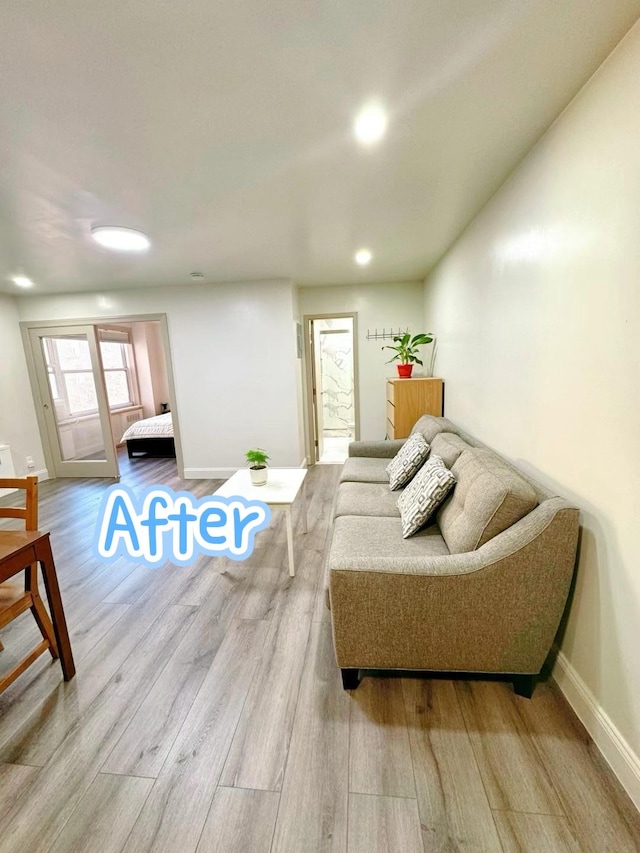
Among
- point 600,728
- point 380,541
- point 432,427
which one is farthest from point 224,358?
point 600,728

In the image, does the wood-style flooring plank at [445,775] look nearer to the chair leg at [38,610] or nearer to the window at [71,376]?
the chair leg at [38,610]

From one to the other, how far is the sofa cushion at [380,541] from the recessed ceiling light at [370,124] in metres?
1.82

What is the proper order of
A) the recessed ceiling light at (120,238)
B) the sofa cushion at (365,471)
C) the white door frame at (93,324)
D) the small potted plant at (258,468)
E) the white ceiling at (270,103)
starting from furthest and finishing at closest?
the white door frame at (93,324)
the sofa cushion at (365,471)
the small potted plant at (258,468)
the recessed ceiling light at (120,238)
the white ceiling at (270,103)

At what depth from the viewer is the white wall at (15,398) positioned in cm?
410

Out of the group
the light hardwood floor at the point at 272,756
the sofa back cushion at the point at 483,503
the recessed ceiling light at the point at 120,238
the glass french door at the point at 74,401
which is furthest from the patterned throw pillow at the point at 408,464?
the glass french door at the point at 74,401

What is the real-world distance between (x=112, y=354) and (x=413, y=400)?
5661 mm

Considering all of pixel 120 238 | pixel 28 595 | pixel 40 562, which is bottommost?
pixel 28 595

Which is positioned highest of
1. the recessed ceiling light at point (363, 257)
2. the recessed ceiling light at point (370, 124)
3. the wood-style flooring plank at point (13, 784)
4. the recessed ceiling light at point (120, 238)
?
the recessed ceiling light at point (363, 257)

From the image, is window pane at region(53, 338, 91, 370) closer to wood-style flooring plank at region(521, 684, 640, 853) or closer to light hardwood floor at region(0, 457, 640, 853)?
light hardwood floor at region(0, 457, 640, 853)

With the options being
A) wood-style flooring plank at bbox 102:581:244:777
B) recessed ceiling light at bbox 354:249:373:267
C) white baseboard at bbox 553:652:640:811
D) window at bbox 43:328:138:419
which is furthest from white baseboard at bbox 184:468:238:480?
white baseboard at bbox 553:652:640:811

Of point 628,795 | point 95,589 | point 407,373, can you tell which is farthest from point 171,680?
point 407,373

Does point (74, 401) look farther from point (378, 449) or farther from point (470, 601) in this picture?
point (470, 601)

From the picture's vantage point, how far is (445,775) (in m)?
1.15

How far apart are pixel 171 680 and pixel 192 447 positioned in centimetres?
312
